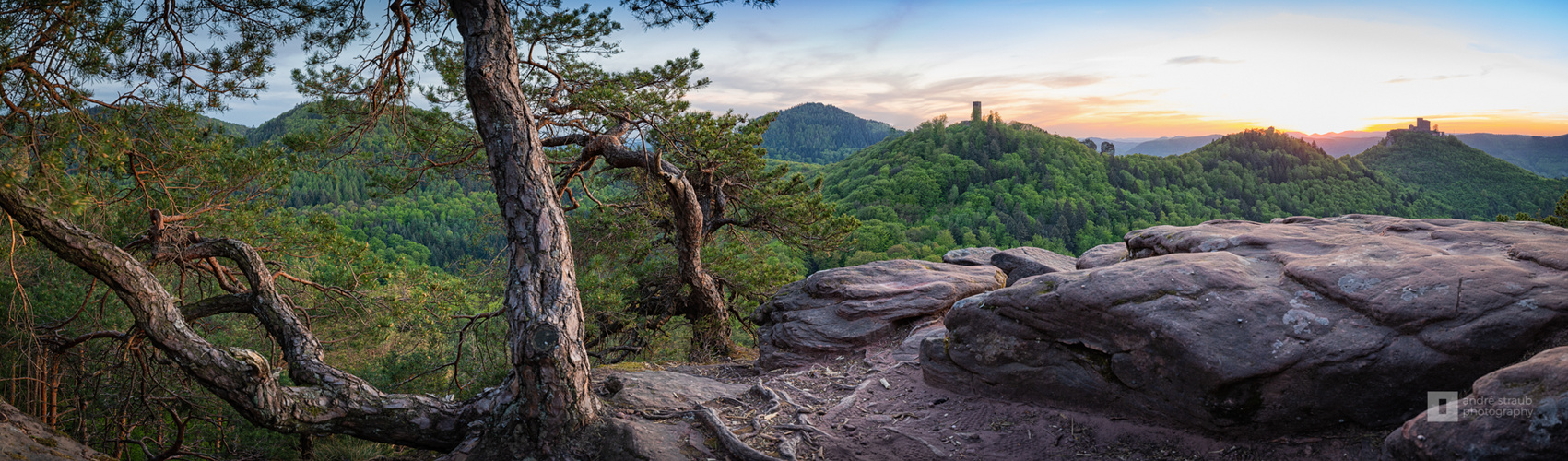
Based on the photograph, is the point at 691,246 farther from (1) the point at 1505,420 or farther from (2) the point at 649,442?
(1) the point at 1505,420

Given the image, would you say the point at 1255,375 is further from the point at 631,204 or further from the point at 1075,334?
the point at 631,204

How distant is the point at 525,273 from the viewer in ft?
14.8

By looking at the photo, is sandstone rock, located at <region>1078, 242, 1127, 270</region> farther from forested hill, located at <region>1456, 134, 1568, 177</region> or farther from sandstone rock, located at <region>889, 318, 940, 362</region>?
forested hill, located at <region>1456, 134, 1568, 177</region>

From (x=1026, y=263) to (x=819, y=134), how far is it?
10567cm

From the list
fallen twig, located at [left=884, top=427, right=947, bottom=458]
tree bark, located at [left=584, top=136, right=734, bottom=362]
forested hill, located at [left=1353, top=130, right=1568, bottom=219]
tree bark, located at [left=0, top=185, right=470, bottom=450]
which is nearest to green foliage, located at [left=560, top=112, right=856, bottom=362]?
tree bark, located at [left=584, top=136, right=734, bottom=362]

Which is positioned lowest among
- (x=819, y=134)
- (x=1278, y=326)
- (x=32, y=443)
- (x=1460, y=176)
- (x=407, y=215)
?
(x=1460, y=176)

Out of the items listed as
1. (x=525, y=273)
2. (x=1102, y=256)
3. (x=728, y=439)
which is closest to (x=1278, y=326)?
(x=728, y=439)

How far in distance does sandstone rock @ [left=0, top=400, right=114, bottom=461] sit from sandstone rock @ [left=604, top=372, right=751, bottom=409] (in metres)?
3.33

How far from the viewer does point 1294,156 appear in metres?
59.2

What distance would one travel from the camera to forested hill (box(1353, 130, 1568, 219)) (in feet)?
125

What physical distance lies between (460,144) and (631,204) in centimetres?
260

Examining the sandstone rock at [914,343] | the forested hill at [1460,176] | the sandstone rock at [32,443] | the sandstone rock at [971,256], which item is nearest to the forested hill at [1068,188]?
the forested hill at [1460,176]

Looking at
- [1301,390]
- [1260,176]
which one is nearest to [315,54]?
[1301,390]

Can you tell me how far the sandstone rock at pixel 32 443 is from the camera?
12.5ft
